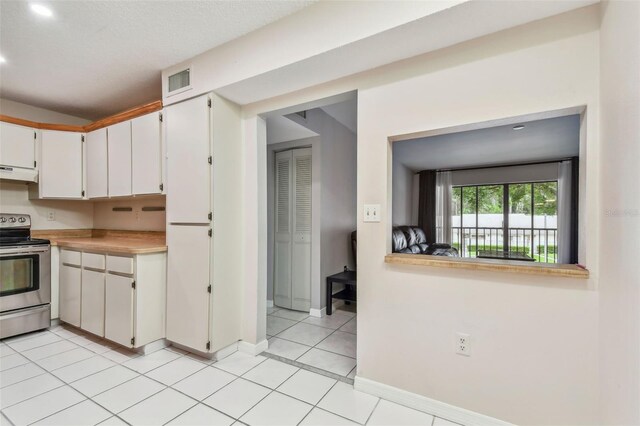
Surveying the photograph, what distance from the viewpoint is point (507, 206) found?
6.40m

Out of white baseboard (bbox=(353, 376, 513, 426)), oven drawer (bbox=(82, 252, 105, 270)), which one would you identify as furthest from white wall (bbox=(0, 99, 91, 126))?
white baseboard (bbox=(353, 376, 513, 426))

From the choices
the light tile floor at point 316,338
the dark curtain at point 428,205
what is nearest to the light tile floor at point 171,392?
the light tile floor at point 316,338

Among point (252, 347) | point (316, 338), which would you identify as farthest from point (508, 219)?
point (252, 347)

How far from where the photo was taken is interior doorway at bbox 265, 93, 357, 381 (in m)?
3.24

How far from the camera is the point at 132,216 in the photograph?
340 cm

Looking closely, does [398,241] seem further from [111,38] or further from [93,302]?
[111,38]

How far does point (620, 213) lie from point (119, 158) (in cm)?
369

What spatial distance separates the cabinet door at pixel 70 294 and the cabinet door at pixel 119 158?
2.88 ft

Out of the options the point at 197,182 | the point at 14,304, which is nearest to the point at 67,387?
the point at 14,304

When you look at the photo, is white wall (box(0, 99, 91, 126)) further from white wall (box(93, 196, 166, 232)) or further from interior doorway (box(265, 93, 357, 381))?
interior doorway (box(265, 93, 357, 381))

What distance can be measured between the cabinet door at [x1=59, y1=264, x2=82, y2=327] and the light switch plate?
2.87 metres

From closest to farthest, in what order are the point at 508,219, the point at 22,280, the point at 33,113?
the point at 22,280 → the point at 33,113 → the point at 508,219

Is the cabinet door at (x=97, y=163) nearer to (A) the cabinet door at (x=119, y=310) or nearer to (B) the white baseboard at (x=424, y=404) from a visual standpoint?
(A) the cabinet door at (x=119, y=310)

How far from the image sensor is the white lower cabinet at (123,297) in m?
2.32
